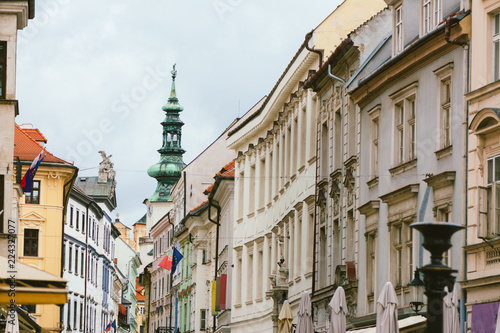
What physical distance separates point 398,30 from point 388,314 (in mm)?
8629

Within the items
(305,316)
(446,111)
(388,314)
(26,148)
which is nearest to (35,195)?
(26,148)

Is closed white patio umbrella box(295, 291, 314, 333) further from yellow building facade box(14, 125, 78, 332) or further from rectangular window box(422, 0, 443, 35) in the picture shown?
yellow building facade box(14, 125, 78, 332)

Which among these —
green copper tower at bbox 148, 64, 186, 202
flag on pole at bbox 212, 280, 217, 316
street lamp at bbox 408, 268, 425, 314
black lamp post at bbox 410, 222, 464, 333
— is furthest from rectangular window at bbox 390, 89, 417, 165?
green copper tower at bbox 148, 64, 186, 202

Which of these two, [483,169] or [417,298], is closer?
[483,169]

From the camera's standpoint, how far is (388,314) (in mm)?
20609

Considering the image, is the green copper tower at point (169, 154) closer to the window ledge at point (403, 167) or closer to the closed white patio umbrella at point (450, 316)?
the window ledge at point (403, 167)

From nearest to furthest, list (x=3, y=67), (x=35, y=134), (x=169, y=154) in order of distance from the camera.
Result: (x=3, y=67) → (x=35, y=134) → (x=169, y=154)

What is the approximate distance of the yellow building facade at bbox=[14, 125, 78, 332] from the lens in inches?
2441

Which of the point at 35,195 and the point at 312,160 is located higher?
the point at 35,195

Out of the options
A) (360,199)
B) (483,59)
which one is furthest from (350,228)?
(483,59)

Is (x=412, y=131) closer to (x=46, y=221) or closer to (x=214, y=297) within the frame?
(x=214, y=297)

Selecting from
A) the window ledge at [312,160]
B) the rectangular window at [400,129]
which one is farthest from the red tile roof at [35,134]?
the rectangular window at [400,129]

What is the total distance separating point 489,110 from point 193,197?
52.4 meters

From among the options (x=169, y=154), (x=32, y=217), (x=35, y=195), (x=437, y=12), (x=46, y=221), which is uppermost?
(x=169, y=154)
